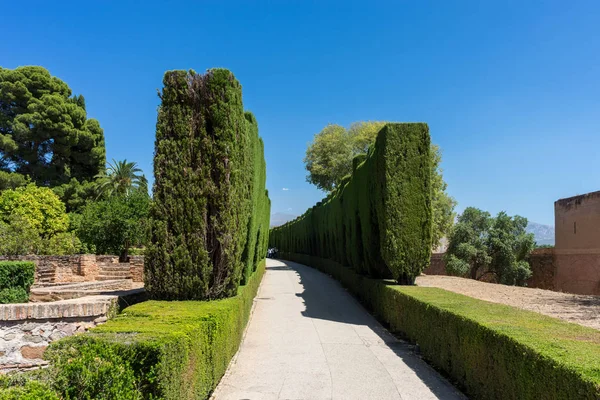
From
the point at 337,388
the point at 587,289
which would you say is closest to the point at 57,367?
the point at 337,388

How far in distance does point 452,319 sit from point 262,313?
6.64 m

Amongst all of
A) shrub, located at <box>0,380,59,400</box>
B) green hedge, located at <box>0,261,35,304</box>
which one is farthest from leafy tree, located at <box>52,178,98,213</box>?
shrub, located at <box>0,380,59,400</box>

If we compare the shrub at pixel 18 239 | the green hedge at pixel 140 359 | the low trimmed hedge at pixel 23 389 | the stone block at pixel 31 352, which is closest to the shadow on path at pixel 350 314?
the green hedge at pixel 140 359

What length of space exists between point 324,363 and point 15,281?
791 cm

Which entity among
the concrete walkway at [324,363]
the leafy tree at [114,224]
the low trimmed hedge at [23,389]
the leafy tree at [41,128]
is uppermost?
the leafy tree at [41,128]

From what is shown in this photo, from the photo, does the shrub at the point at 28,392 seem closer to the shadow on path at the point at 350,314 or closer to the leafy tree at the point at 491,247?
the shadow on path at the point at 350,314

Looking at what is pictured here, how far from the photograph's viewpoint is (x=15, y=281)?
1038 cm

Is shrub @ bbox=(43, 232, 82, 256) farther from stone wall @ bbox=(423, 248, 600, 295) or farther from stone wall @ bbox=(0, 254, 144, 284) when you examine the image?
stone wall @ bbox=(423, 248, 600, 295)

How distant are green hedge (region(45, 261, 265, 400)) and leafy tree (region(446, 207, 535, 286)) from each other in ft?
68.2

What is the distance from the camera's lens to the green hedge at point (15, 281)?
10156 mm

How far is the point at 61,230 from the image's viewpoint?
29.2 metres

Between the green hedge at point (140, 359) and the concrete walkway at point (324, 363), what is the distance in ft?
3.90

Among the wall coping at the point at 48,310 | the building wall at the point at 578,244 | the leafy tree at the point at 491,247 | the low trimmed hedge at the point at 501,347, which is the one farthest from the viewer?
the leafy tree at the point at 491,247

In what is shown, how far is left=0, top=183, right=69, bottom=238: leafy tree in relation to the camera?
2703cm
